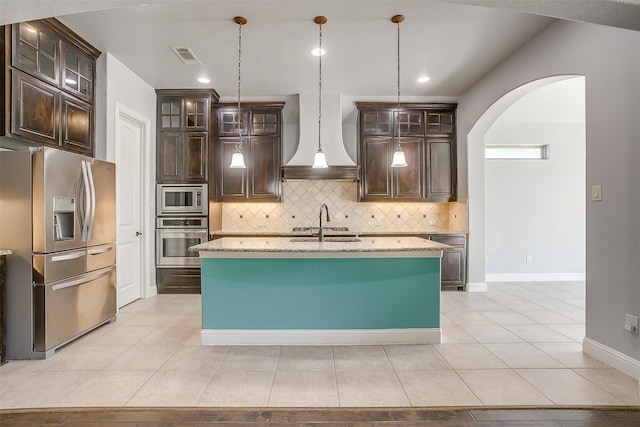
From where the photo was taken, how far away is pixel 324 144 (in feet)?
16.4

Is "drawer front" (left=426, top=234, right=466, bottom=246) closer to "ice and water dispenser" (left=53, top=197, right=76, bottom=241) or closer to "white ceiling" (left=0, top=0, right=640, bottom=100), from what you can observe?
"white ceiling" (left=0, top=0, right=640, bottom=100)

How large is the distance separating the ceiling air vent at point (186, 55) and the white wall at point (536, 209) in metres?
4.77

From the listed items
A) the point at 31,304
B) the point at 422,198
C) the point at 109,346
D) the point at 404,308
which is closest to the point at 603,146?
the point at 404,308

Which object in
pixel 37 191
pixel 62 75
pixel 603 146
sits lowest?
pixel 37 191

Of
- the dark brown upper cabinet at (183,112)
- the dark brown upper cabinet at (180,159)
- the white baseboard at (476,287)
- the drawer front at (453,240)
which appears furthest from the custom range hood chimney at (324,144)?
the white baseboard at (476,287)

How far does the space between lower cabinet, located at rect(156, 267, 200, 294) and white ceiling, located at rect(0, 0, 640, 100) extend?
8.48ft

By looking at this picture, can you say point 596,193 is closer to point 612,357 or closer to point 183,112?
point 612,357

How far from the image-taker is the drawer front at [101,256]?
3166mm

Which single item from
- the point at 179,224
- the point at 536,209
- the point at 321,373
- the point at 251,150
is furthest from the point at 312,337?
the point at 536,209

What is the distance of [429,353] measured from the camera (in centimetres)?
280

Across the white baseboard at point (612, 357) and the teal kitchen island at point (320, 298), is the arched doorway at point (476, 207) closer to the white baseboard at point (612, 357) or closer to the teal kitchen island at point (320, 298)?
the white baseboard at point (612, 357)

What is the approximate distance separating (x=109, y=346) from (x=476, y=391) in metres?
2.94

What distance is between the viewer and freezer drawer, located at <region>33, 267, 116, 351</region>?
2.66 metres

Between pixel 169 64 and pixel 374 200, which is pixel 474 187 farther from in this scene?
pixel 169 64
